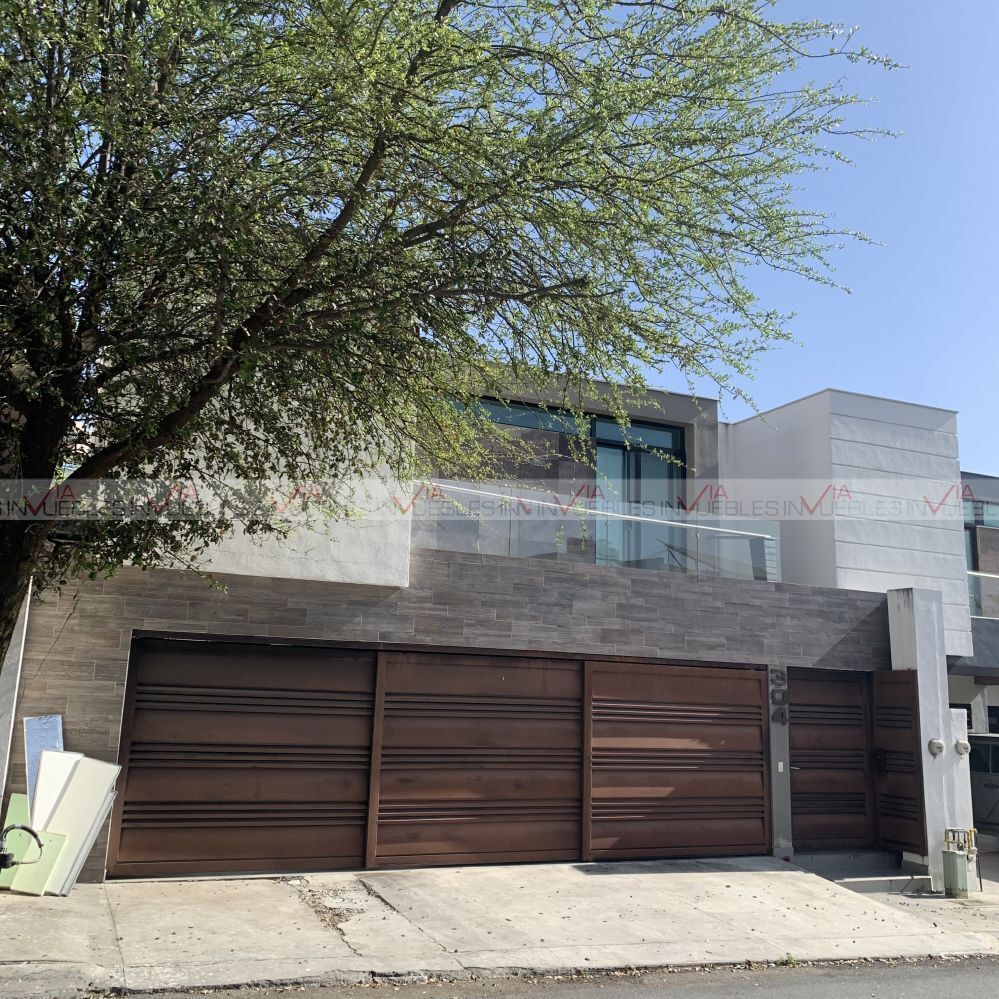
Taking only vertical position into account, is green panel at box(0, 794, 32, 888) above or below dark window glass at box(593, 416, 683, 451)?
below

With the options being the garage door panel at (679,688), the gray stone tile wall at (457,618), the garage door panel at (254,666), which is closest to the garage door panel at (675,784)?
the garage door panel at (679,688)

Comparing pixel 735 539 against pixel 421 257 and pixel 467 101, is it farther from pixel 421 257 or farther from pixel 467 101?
pixel 467 101

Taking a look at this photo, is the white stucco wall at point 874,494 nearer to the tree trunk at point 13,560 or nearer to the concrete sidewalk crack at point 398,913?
the concrete sidewalk crack at point 398,913

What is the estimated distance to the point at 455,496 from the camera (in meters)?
11.2

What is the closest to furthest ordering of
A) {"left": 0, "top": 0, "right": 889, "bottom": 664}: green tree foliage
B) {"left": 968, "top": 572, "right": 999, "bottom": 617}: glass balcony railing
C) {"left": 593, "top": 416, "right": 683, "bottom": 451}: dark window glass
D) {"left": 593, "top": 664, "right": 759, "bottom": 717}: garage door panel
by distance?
{"left": 0, "top": 0, "right": 889, "bottom": 664}: green tree foliage → {"left": 593, "top": 664, "right": 759, "bottom": 717}: garage door panel → {"left": 968, "top": 572, "right": 999, "bottom": 617}: glass balcony railing → {"left": 593, "top": 416, "right": 683, "bottom": 451}: dark window glass

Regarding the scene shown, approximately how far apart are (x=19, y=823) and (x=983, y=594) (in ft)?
45.4

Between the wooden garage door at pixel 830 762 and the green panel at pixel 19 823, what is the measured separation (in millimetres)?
8911

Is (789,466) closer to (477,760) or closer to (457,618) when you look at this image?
(457,618)

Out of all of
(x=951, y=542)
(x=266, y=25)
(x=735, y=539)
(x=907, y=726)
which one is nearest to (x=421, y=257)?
(x=266, y=25)

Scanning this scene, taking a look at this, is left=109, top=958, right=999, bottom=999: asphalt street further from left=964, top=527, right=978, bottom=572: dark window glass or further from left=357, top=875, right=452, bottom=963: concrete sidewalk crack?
left=964, top=527, right=978, bottom=572: dark window glass

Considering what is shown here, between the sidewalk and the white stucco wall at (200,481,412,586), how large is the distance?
297 cm

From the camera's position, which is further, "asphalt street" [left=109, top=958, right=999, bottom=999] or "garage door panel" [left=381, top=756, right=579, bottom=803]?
"garage door panel" [left=381, top=756, right=579, bottom=803]

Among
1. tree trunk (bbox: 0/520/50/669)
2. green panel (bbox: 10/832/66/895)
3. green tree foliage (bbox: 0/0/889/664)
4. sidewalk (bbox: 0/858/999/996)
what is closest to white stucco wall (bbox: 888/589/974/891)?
sidewalk (bbox: 0/858/999/996)

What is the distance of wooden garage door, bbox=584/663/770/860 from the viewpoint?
456 inches
